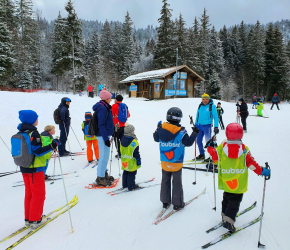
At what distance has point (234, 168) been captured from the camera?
260 centimetres

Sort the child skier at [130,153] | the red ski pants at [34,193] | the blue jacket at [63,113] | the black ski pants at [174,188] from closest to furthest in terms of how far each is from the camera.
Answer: the red ski pants at [34,193], the black ski pants at [174,188], the child skier at [130,153], the blue jacket at [63,113]

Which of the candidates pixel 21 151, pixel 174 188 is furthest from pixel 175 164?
pixel 21 151

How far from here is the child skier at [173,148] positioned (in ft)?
9.90

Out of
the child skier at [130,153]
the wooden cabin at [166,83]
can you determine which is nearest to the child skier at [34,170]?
the child skier at [130,153]

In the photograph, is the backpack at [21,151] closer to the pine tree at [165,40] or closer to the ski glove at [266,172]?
the ski glove at [266,172]

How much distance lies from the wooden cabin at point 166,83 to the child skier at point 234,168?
2321cm

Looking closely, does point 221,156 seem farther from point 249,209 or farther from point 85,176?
point 85,176

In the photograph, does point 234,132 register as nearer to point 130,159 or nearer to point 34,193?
point 130,159

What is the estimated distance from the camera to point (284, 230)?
8.86 feet

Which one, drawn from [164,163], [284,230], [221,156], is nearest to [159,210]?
[164,163]

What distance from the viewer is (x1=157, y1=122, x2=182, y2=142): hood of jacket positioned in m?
3.01

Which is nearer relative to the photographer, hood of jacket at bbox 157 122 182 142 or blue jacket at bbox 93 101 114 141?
hood of jacket at bbox 157 122 182 142

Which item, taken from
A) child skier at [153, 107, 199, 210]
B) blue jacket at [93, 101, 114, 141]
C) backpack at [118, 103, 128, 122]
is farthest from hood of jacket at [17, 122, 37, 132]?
backpack at [118, 103, 128, 122]

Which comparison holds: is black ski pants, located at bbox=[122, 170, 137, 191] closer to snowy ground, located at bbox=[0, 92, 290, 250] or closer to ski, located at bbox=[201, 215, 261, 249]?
snowy ground, located at bbox=[0, 92, 290, 250]
